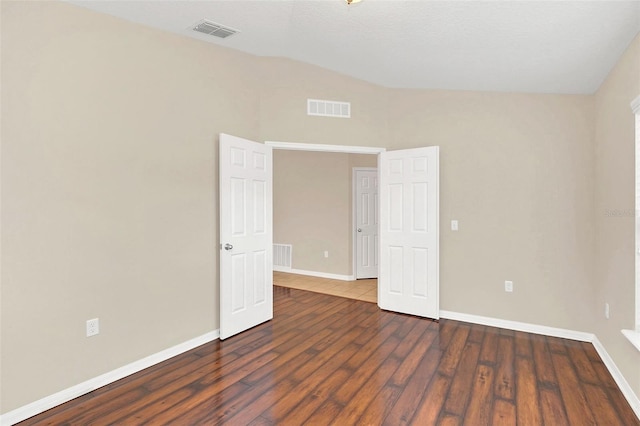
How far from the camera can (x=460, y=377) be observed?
2.78 metres

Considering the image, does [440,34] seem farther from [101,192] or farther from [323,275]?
[323,275]

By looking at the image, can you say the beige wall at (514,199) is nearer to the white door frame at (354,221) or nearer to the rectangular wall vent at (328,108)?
the rectangular wall vent at (328,108)

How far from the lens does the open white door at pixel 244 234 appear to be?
353 cm

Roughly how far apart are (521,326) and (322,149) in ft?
9.78

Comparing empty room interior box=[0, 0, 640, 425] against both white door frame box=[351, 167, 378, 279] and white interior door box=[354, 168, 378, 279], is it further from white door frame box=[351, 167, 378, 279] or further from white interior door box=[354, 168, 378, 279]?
white interior door box=[354, 168, 378, 279]

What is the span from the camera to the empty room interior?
2.32 metres

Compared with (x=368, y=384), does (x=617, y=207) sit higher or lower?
higher

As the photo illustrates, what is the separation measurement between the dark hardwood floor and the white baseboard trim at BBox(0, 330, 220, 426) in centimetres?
6

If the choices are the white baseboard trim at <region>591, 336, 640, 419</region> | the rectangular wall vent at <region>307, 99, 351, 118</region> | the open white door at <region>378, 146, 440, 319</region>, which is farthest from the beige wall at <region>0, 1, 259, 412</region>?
the white baseboard trim at <region>591, 336, 640, 419</region>

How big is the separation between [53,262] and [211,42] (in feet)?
7.81

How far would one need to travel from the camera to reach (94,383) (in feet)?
8.58

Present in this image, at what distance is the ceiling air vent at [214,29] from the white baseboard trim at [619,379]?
4156 mm

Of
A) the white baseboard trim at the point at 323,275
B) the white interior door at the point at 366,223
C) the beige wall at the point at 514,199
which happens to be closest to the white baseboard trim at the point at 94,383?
the beige wall at the point at 514,199

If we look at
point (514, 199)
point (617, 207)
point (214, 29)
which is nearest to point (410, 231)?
point (514, 199)
